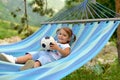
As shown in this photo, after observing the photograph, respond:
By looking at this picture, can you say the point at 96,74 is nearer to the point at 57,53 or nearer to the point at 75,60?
the point at 57,53

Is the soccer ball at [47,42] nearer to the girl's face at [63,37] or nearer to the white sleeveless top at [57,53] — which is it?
the white sleeveless top at [57,53]

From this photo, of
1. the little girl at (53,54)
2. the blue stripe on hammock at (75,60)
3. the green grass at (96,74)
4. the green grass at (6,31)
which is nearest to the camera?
the blue stripe on hammock at (75,60)

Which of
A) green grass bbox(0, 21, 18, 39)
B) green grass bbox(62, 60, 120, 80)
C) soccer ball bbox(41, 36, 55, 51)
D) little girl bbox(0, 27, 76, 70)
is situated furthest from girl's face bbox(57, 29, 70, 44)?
green grass bbox(0, 21, 18, 39)

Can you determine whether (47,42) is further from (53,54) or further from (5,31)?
(5,31)

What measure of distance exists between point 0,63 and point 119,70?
2.23 m

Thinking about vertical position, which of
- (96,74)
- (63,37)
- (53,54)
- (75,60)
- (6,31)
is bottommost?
(75,60)

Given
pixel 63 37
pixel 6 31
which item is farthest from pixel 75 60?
pixel 6 31

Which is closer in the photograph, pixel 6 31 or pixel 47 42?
pixel 47 42

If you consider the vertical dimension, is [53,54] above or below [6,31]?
below

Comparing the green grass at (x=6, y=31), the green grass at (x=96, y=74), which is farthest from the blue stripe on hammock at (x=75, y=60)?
the green grass at (x=6, y=31)

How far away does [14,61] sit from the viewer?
3379mm

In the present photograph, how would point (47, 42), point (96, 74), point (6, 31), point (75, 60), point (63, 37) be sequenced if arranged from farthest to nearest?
point (6, 31) < point (96, 74) < point (63, 37) < point (47, 42) < point (75, 60)

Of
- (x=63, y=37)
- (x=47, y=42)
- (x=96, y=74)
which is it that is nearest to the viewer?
(x=47, y=42)

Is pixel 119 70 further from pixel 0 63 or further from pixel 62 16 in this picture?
pixel 0 63
